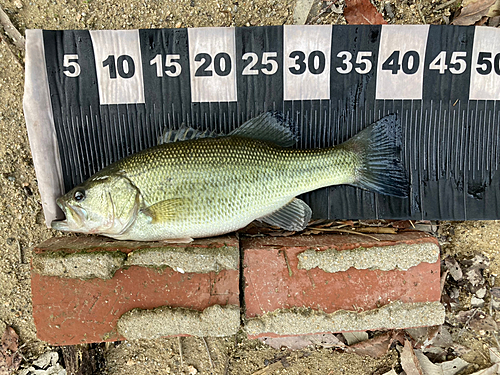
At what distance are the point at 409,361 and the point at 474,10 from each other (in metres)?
3.18

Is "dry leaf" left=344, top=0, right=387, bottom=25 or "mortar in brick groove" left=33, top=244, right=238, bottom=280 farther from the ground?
"dry leaf" left=344, top=0, right=387, bottom=25

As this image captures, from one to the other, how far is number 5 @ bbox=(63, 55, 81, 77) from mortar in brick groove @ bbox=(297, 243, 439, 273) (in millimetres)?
2335

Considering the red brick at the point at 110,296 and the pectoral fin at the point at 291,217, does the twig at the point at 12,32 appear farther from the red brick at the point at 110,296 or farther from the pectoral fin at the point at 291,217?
the pectoral fin at the point at 291,217

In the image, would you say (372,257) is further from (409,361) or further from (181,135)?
(181,135)

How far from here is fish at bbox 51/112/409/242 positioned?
235 cm

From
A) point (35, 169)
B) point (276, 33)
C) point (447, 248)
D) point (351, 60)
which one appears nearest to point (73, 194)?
point (35, 169)

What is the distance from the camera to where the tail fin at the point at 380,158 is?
8.57 feet

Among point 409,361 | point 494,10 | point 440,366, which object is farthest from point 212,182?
point 494,10

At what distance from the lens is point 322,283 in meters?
2.37

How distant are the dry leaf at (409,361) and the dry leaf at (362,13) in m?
2.90

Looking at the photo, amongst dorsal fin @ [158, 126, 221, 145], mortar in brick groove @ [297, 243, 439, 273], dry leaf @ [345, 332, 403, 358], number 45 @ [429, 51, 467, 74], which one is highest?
number 45 @ [429, 51, 467, 74]

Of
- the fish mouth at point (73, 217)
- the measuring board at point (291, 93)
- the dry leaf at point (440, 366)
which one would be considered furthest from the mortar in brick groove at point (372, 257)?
the fish mouth at point (73, 217)

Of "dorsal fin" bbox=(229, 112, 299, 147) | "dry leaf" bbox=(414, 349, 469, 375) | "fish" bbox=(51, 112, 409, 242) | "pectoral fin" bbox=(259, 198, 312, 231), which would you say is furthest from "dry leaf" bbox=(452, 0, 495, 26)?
"dry leaf" bbox=(414, 349, 469, 375)

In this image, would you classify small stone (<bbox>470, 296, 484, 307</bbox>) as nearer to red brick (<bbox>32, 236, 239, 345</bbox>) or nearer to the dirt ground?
the dirt ground
